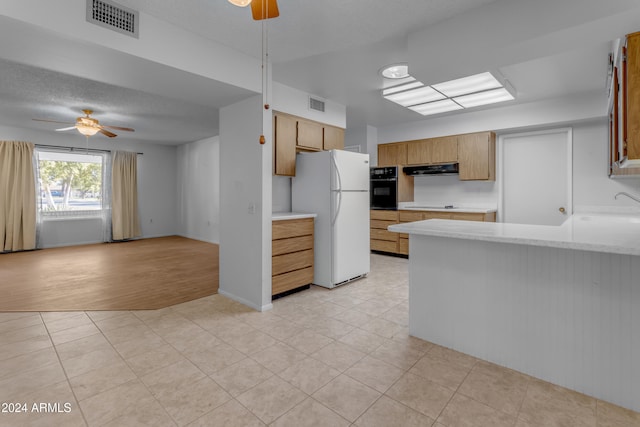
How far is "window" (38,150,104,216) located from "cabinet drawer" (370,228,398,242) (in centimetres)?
625

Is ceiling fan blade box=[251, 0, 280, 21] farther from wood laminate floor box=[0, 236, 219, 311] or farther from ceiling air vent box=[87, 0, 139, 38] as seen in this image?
wood laminate floor box=[0, 236, 219, 311]

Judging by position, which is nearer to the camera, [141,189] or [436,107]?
[436,107]

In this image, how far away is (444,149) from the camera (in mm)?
5305

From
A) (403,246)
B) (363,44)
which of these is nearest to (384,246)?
(403,246)

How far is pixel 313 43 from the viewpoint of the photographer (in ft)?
8.85

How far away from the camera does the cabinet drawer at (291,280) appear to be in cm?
336

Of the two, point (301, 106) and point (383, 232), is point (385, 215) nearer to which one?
point (383, 232)

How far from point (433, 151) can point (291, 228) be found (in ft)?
10.7

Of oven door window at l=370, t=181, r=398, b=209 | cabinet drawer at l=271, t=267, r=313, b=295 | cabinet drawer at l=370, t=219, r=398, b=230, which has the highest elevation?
oven door window at l=370, t=181, r=398, b=209

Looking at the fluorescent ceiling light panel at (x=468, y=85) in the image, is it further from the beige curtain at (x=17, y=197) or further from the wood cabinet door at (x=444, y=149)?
the beige curtain at (x=17, y=197)

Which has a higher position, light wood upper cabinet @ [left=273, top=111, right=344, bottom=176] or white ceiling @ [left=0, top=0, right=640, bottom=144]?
white ceiling @ [left=0, top=0, right=640, bottom=144]

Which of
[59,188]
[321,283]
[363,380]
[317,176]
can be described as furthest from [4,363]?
[59,188]

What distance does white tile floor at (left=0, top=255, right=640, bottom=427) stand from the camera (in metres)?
1.62

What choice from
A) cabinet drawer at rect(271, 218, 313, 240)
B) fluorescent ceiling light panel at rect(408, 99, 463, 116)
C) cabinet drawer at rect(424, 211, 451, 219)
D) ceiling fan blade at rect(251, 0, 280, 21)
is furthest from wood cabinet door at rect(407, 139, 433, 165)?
ceiling fan blade at rect(251, 0, 280, 21)
